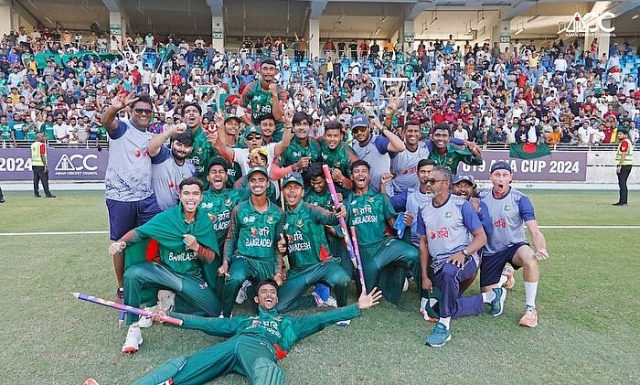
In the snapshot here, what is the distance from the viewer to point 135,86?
807 inches

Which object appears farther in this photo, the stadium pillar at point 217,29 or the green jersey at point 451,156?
the stadium pillar at point 217,29

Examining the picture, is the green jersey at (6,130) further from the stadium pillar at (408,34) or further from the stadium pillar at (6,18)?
the stadium pillar at (408,34)

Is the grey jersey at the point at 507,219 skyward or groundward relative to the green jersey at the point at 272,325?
skyward

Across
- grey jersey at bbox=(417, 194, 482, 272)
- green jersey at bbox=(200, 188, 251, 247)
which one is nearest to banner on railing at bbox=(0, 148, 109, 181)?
green jersey at bbox=(200, 188, 251, 247)

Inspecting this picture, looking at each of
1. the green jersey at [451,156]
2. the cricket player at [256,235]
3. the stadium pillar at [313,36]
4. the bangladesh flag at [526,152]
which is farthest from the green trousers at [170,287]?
the stadium pillar at [313,36]

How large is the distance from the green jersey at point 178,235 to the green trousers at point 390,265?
1.60 metres

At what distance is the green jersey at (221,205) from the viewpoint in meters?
5.28

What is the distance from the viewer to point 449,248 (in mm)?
4883

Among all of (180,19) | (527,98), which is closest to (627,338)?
(527,98)

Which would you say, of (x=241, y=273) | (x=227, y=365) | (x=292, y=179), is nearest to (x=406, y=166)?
(x=292, y=179)

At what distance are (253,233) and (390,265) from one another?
146 cm

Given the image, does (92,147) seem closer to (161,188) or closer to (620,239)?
(161,188)

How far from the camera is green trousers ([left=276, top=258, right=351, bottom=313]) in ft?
16.5

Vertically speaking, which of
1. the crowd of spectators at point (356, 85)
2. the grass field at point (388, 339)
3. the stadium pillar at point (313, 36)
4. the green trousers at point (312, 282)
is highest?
the stadium pillar at point (313, 36)
